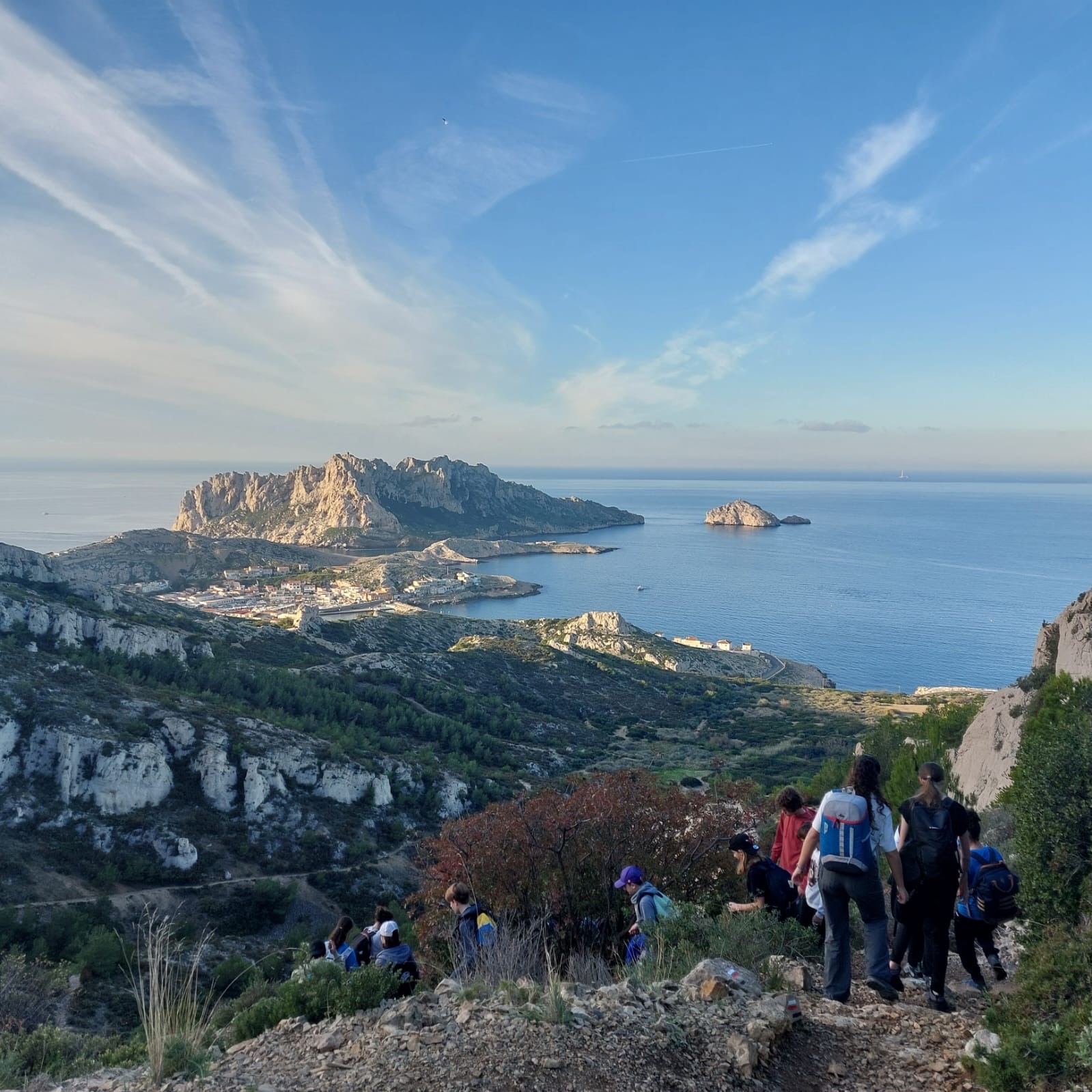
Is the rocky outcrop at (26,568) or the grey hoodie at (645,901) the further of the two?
the rocky outcrop at (26,568)

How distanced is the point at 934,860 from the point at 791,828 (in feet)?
4.10

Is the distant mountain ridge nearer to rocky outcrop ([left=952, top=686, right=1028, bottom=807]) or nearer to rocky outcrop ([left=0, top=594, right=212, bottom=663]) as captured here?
rocky outcrop ([left=0, top=594, right=212, bottom=663])

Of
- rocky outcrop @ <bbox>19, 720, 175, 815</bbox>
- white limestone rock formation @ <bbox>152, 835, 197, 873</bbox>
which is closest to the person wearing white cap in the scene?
white limestone rock formation @ <bbox>152, 835, 197, 873</bbox>

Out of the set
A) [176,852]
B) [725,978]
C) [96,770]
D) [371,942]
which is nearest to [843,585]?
[176,852]

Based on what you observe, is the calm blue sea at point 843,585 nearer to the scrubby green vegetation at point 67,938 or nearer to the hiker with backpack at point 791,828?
the scrubby green vegetation at point 67,938

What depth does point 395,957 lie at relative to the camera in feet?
19.9

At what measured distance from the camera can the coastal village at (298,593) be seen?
87.4 metres

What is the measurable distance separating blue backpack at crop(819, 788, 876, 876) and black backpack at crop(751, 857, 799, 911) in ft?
3.95

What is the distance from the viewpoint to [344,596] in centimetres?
9694

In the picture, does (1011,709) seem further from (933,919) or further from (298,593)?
(298,593)

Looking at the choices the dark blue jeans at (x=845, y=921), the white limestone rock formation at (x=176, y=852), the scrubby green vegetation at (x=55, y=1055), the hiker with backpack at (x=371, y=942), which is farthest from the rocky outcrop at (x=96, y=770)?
the dark blue jeans at (x=845, y=921)

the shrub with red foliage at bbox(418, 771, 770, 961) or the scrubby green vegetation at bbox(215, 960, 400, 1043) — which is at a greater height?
the scrubby green vegetation at bbox(215, 960, 400, 1043)

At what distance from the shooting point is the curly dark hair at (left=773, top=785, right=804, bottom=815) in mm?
5523

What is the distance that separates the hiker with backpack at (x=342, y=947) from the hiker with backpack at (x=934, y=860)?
15.3 ft
